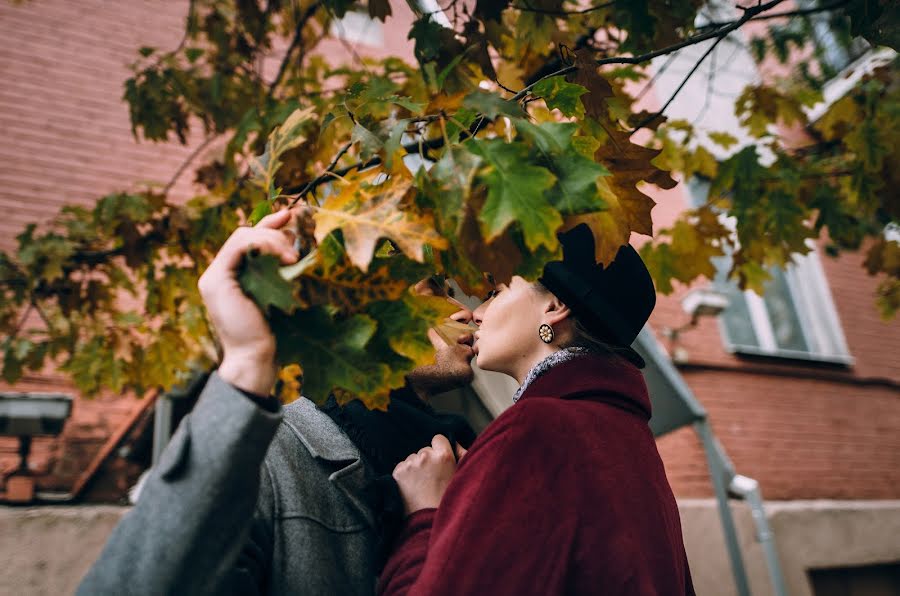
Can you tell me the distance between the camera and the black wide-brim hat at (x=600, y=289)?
57.4 inches

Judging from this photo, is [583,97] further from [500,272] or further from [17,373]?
[17,373]

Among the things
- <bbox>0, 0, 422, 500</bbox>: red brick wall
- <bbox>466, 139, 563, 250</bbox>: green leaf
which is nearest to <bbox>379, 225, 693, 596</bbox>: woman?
<bbox>466, 139, 563, 250</bbox>: green leaf

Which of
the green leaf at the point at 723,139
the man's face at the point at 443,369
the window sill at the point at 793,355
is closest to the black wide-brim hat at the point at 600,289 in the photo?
the man's face at the point at 443,369

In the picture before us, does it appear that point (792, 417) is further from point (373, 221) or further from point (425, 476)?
point (373, 221)

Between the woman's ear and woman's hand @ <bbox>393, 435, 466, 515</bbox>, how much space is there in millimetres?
418

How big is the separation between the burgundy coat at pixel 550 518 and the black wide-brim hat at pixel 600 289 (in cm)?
27

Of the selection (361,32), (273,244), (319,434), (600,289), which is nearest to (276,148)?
(273,244)

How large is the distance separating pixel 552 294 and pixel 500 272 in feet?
2.04

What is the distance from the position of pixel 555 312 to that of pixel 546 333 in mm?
60

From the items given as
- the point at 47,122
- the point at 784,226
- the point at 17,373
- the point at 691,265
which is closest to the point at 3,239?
Answer: the point at 47,122

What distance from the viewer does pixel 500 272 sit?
0.96 metres

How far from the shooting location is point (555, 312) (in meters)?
1.52

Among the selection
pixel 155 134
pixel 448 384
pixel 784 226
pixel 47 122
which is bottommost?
pixel 784 226

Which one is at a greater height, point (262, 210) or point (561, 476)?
point (262, 210)
